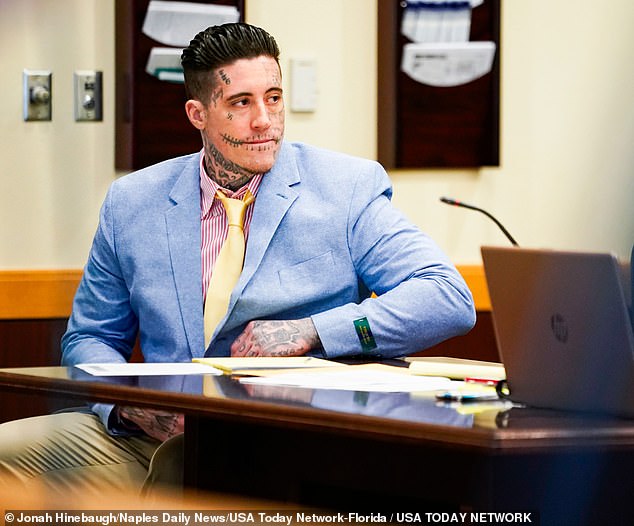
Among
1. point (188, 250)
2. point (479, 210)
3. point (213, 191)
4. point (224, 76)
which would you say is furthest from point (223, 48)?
point (479, 210)

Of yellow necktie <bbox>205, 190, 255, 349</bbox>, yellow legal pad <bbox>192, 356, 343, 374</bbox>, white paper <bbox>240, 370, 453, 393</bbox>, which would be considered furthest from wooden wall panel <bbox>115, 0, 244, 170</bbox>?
white paper <bbox>240, 370, 453, 393</bbox>

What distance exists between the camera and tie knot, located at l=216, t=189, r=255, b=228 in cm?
211

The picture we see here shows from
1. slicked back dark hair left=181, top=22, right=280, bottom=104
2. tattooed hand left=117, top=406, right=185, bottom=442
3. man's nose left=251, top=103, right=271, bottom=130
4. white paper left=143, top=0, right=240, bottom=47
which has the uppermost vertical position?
white paper left=143, top=0, right=240, bottom=47

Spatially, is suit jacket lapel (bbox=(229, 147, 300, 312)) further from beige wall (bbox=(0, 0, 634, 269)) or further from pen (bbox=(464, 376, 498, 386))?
beige wall (bbox=(0, 0, 634, 269))

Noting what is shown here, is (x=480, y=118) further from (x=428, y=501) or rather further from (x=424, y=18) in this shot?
(x=428, y=501)

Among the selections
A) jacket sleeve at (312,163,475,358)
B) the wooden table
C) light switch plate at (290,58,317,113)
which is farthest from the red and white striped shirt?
light switch plate at (290,58,317,113)

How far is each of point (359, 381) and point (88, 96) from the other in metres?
1.93

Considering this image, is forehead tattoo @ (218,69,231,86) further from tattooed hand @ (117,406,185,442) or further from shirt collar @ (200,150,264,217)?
tattooed hand @ (117,406,185,442)

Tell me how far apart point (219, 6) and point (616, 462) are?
229cm

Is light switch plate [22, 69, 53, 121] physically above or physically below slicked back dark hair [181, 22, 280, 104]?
below

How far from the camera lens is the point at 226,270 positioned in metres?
2.06

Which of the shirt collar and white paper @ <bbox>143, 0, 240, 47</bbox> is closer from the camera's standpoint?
the shirt collar

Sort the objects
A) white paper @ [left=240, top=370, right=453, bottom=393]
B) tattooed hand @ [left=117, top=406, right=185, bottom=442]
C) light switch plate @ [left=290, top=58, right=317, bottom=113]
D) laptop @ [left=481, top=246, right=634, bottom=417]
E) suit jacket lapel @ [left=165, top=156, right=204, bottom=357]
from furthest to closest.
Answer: light switch plate @ [left=290, top=58, right=317, bottom=113]
suit jacket lapel @ [left=165, top=156, right=204, bottom=357]
tattooed hand @ [left=117, top=406, right=185, bottom=442]
white paper @ [left=240, top=370, right=453, bottom=393]
laptop @ [left=481, top=246, right=634, bottom=417]

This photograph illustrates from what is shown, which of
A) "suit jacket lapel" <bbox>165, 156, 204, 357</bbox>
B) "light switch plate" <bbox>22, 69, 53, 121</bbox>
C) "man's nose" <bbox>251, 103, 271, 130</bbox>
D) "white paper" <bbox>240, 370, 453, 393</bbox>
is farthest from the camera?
"light switch plate" <bbox>22, 69, 53, 121</bbox>
